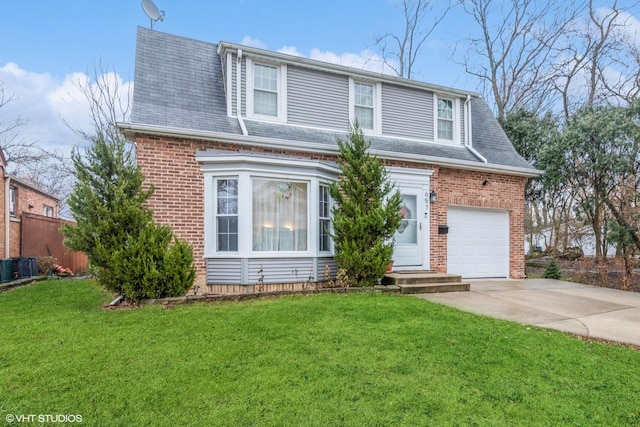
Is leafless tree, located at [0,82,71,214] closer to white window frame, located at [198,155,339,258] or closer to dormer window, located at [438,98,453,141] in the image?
white window frame, located at [198,155,339,258]

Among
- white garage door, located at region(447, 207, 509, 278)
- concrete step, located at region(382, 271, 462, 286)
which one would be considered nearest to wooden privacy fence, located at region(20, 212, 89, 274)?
concrete step, located at region(382, 271, 462, 286)

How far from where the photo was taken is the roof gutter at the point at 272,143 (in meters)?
6.66

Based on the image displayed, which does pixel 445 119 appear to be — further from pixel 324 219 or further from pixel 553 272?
pixel 553 272

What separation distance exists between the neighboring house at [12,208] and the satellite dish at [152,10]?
6499 mm

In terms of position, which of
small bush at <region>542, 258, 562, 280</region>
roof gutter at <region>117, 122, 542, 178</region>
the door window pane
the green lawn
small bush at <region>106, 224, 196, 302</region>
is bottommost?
the green lawn

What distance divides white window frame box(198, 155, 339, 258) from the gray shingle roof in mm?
659

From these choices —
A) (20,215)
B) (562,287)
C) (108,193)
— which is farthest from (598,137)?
(20,215)

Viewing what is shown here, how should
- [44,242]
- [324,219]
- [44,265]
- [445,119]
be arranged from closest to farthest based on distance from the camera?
1. [324,219]
2. [445,119]
3. [44,265]
4. [44,242]

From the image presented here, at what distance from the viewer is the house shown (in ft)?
22.9

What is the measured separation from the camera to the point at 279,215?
735 cm

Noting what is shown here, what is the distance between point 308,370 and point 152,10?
36.2 feet

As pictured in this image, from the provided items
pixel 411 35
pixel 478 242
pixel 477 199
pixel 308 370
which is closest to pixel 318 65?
pixel 477 199

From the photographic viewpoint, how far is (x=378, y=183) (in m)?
7.28

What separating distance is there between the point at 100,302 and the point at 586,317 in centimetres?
797
